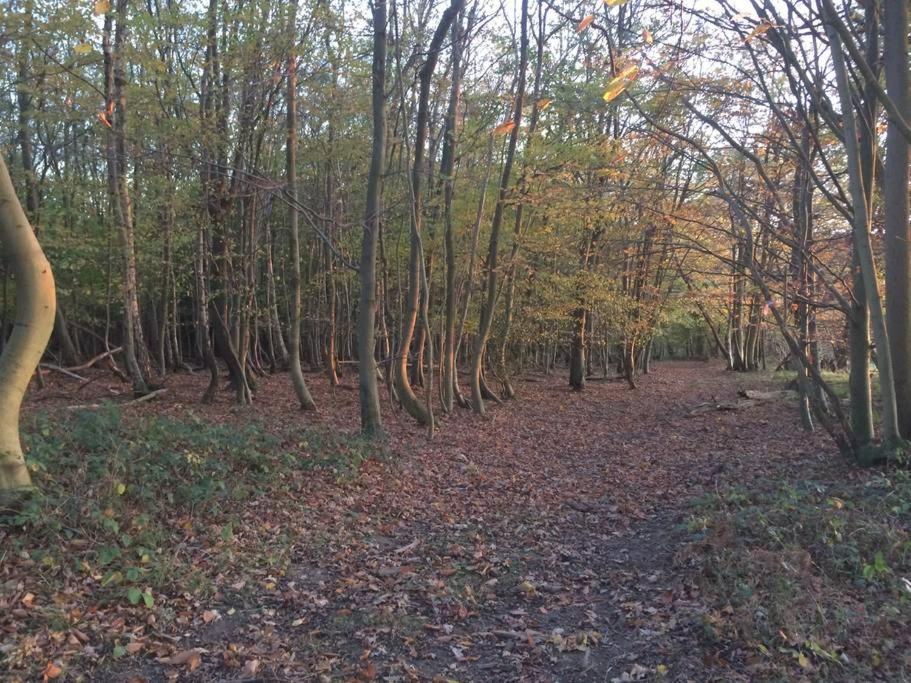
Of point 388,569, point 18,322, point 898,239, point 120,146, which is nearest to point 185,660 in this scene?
point 388,569

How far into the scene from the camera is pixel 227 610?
445 cm

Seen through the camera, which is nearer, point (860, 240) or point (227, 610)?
point (227, 610)

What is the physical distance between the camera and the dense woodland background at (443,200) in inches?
280

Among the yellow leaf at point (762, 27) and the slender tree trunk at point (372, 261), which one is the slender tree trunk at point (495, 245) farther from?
the yellow leaf at point (762, 27)

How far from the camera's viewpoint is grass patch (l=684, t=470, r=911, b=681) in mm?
3633

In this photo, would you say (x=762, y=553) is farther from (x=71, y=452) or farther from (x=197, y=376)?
(x=197, y=376)

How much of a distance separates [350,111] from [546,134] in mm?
5133

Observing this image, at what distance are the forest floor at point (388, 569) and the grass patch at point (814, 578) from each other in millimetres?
23

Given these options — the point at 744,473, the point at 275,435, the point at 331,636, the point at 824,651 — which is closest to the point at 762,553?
the point at 824,651

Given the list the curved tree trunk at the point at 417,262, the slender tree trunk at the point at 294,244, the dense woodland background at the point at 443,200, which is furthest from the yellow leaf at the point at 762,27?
the slender tree trunk at the point at 294,244

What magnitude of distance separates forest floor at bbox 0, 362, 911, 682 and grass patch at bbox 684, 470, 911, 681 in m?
0.02

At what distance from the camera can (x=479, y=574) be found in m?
5.43

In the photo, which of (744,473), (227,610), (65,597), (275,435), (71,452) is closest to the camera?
(65,597)

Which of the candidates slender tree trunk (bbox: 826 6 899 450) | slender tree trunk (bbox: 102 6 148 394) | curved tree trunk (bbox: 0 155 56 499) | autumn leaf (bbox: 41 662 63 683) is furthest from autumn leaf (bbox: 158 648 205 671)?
slender tree trunk (bbox: 102 6 148 394)
